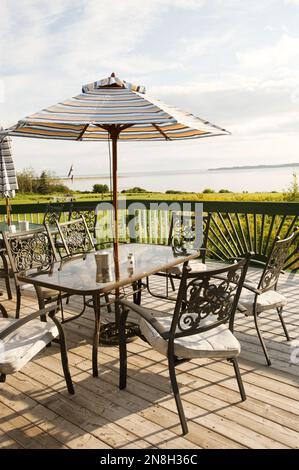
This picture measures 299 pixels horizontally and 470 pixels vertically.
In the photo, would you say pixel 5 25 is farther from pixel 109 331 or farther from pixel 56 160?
pixel 56 160

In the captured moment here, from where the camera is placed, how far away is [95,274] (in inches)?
120

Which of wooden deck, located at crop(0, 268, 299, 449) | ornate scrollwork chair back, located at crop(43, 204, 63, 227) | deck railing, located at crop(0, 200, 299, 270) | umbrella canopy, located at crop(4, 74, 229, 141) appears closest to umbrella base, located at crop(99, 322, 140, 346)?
wooden deck, located at crop(0, 268, 299, 449)

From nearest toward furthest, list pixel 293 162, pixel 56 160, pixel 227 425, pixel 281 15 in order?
pixel 227 425
pixel 281 15
pixel 293 162
pixel 56 160

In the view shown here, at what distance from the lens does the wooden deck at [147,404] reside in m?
2.10

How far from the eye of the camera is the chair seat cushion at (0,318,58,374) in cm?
213

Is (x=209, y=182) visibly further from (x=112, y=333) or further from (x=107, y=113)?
(x=107, y=113)

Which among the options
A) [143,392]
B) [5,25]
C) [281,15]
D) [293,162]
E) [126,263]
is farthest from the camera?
[293,162]

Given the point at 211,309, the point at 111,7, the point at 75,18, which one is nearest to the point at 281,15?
the point at 111,7

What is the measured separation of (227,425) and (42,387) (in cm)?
135

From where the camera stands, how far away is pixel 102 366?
9.83ft

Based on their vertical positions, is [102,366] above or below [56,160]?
below

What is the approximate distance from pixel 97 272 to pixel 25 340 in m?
0.77

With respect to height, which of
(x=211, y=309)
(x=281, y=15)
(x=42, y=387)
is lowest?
(x=42, y=387)

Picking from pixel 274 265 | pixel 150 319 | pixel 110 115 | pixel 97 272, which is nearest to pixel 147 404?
pixel 150 319
